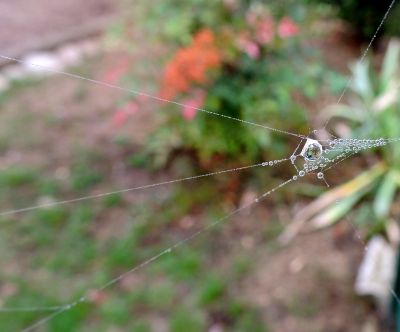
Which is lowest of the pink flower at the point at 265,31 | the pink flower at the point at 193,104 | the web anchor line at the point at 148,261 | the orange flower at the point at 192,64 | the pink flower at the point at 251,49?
the web anchor line at the point at 148,261

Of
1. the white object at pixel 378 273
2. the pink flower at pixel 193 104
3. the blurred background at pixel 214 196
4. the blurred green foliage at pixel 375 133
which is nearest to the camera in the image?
the white object at pixel 378 273

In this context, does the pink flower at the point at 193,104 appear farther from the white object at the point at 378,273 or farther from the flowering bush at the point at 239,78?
the white object at the point at 378,273

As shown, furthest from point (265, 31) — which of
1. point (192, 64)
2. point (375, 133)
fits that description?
point (375, 133)

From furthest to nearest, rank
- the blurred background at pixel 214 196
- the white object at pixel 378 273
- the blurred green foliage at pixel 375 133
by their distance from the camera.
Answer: the blurred green foliage at pixel 375 133
the blurred background at pixel 214 196
the white object at pixel 378 273

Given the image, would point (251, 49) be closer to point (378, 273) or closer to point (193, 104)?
point (193, 104)

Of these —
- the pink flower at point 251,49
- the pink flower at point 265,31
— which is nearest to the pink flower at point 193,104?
the pink flower at point 251,49

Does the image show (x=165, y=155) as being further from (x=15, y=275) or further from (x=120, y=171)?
(x=15, y=275)

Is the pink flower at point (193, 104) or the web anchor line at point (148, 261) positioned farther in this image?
the pink flower at point (193, 104)

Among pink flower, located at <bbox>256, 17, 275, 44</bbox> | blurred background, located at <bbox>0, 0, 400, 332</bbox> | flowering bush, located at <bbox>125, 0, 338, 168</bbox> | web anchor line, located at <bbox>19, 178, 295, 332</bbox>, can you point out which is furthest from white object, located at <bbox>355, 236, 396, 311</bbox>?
pink flower, located at <bbox>256, 17, 275, 44</bbox>
